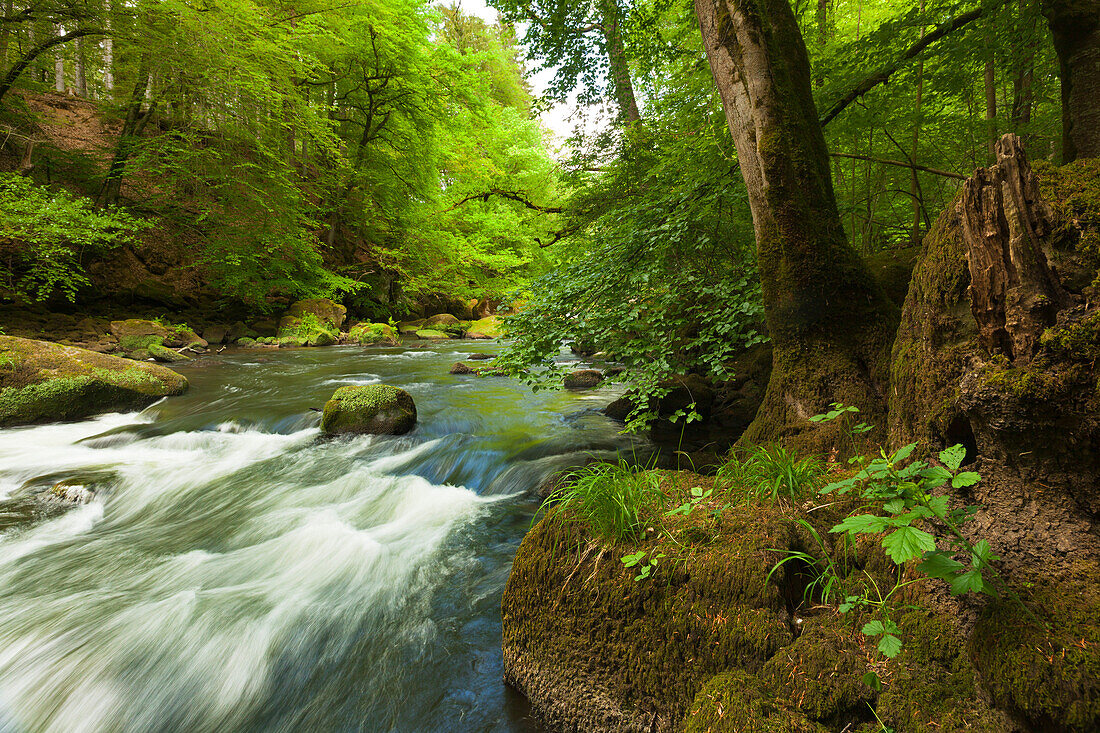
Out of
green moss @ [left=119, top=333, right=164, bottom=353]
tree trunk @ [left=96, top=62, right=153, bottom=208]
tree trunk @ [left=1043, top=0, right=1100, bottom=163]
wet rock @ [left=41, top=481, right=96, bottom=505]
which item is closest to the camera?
tree trunk @ [left=1043, top=0, right=1100, bottom=163]

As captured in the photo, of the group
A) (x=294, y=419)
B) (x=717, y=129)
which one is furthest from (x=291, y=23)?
(x=717, y=129)

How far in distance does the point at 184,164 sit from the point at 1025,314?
17.4 metres

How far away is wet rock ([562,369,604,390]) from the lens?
9648mm

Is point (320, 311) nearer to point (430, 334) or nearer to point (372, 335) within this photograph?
point (372, 335)

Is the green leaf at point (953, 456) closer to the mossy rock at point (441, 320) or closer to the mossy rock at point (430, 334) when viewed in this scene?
the mossy rock at point (430, 334)

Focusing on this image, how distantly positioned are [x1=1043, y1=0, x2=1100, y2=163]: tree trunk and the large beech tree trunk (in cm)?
186

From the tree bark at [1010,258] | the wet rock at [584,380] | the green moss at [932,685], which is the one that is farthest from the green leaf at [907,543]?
the wet rock at [584,380]

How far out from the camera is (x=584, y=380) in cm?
975

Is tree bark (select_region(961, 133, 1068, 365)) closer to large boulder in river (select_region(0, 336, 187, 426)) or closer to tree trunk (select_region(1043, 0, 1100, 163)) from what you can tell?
tree trunk (select_region(1043, 0, 1100, 163))

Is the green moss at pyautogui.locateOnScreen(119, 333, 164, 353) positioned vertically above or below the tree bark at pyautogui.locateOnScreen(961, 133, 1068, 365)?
below

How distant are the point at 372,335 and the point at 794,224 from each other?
1656 cm

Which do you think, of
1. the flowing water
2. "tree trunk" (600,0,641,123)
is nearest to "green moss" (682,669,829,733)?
the flowing water

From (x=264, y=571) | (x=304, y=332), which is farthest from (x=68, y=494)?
(x=304, y=332)

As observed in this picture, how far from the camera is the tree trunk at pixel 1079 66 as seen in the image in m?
3.17
